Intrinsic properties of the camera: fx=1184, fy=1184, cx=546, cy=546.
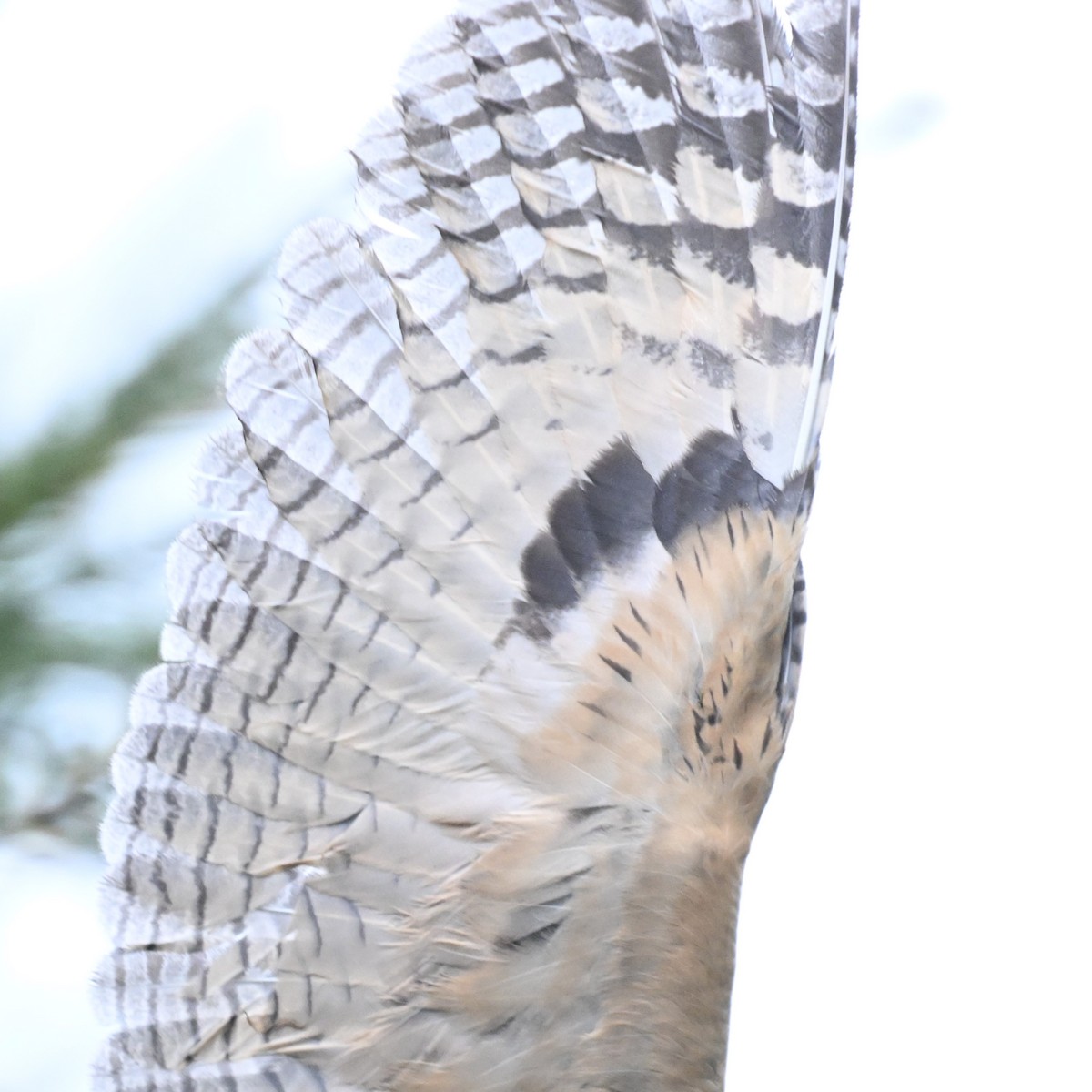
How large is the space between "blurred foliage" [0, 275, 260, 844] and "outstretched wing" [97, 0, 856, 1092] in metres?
0.31

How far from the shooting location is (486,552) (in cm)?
98

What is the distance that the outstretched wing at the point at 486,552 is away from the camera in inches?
37.9

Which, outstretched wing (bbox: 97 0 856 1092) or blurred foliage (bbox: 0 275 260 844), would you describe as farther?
blurred foliage (bbox: 0 275 260 844)

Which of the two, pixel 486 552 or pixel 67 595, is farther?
pixel 67 595

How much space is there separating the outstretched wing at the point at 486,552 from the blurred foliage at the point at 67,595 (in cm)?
31

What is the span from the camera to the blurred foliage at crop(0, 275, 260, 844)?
1.24 m

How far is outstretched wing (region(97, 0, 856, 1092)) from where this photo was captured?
0.96m

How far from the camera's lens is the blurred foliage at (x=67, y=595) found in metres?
1.24

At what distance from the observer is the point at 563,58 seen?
100 cm

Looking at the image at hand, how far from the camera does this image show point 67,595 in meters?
1.34

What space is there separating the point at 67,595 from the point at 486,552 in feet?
2.02

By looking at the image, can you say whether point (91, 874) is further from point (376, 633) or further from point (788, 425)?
point (788, 425)

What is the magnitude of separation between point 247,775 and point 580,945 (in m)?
0.31

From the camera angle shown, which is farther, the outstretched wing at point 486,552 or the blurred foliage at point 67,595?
the blurred foliage at point 67,595
